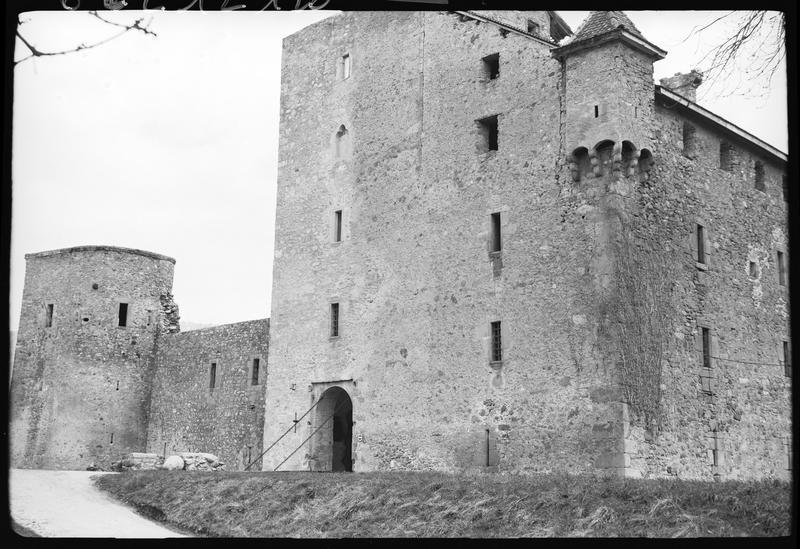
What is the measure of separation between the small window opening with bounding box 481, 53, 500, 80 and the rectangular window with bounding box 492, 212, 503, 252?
3.47 metres

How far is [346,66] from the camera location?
25859 mm

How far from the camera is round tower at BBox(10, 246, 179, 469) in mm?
32281

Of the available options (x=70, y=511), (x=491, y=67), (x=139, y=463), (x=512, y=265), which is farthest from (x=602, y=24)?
(x=139, y=463)

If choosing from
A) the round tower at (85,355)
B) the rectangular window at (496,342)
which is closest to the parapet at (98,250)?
the round tower at (85,355)

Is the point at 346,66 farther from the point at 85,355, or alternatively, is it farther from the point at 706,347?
the point at 85,355

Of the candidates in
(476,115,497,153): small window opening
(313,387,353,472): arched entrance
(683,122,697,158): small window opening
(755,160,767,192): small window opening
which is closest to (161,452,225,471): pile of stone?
(313,387,353,472): arched entrance

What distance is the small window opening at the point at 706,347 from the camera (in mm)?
20375

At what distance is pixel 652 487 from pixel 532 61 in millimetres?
10268

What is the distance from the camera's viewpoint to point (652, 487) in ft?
48.2

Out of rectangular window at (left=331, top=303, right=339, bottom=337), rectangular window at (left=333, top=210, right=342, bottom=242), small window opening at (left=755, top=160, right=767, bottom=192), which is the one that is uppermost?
small window opening at (left=755, top=160, right=767, bottom=192)

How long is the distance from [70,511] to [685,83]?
722 inches

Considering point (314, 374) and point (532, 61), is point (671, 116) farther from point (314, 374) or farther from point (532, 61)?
point (314, 374)

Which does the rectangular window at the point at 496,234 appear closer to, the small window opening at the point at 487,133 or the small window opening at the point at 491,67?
the small window opening at the point at 487,133

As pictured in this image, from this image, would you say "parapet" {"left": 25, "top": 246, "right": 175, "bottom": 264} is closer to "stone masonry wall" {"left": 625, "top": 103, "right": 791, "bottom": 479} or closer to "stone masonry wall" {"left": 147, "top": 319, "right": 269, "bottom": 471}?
"stone masonry wall" {"left": 147, "top": 319, "right": 269, "bottom": 471}
